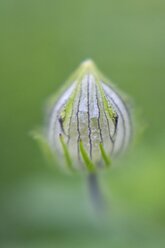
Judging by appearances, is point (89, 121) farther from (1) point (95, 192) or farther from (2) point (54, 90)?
(2) point (54, 90)

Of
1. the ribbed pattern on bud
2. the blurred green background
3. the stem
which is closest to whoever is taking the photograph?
the ribbed pattern on bud

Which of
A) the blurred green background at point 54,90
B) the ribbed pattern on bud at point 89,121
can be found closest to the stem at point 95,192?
the blurred green background at point 54,90

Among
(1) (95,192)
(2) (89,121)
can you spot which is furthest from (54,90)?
(2) (89,121)

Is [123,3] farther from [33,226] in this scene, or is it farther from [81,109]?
[81,109]

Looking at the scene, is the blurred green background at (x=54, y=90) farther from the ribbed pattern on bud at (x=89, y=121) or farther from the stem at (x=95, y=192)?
the ribbed pattern on bud at (x=89, y=121)

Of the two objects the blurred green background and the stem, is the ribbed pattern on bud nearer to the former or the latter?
the stem

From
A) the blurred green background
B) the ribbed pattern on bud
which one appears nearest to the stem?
the blurred green background
